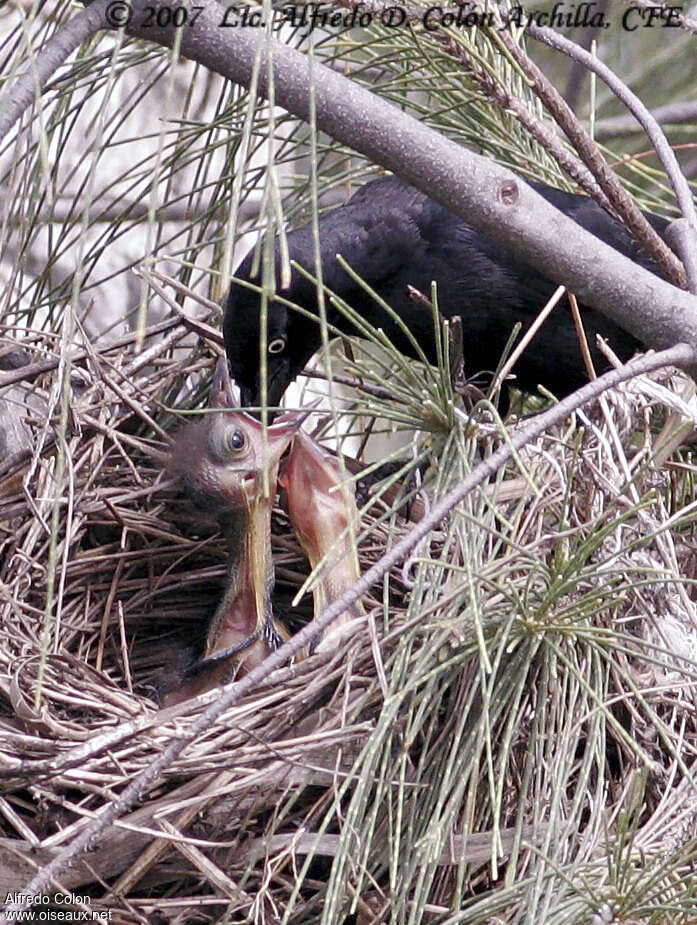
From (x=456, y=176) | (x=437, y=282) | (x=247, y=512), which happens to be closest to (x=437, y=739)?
(x=456, y=176)

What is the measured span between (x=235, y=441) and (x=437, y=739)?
2.98 feet

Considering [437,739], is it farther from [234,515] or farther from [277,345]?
[277,345]

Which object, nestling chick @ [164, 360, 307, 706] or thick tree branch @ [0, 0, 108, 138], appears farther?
nestling chick @ [164, 360, 307, 706]

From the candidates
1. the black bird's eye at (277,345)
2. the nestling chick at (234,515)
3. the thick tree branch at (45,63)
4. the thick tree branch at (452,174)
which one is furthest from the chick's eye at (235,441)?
the thick tree branch at (45,63)

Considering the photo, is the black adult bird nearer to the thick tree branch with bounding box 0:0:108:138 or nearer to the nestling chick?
the nestling chick

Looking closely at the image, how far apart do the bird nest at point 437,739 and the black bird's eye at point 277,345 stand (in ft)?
2.22

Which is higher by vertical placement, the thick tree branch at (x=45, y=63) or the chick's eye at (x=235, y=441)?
the thick tree branch at (x=45, y=63)

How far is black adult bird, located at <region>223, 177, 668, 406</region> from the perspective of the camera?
2387mm

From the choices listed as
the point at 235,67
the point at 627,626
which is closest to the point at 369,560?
the point at 627,626

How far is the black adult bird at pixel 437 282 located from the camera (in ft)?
7.83

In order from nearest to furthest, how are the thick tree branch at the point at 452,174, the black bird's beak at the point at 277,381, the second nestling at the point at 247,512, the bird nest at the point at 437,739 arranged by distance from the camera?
→ the thick tree branch at the point at 452,174
the bird nest at the point at 437,739
the second nestling at the point at 247,512
the black bird's beak at the point at 277,381

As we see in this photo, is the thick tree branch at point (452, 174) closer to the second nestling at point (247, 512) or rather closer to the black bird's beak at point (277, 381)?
the second nestling at point (247, 512)

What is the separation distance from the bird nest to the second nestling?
35 centimetres

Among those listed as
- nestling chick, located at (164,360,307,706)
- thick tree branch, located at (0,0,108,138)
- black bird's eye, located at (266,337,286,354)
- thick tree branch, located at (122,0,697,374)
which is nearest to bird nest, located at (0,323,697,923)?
Answer: thick tree branch, located at (122,0,697,374)
